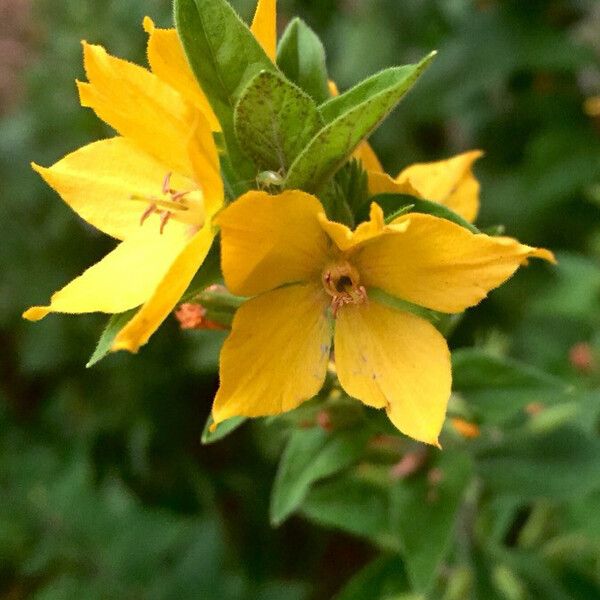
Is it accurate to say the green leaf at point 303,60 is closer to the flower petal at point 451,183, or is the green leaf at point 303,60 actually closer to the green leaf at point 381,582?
the flower petal at point 451,183

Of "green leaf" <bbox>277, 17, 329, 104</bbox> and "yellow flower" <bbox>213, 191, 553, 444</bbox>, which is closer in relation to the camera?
"yellow flower" <bbox>213, 191, 553, 444</bbox>

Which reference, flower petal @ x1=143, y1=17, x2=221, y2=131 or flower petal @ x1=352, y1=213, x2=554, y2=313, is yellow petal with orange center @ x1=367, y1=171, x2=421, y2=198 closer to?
flower petal @ x1=352, y1=213, x2=554, y2=313

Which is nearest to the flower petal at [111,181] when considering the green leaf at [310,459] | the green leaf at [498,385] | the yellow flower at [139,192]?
the yellow flower at [139,192]

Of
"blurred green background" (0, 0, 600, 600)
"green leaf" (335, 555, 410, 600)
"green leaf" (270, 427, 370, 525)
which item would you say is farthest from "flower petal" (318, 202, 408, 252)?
"blurred green background" (0, 0, 600, 600)

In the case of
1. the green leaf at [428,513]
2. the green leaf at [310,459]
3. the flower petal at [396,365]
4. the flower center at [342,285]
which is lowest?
the green leaf at [428,513]

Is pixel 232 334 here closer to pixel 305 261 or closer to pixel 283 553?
pixel 305 261

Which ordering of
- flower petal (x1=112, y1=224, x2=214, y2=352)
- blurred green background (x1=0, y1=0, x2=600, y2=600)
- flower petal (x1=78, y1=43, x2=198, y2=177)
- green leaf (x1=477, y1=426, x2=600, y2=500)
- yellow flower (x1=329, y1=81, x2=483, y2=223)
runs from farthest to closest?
blurred green background (x1=0, y1=0, x2=600, y2=600) < green leaf (x1=477, y1=426, x2=600, y2=500) < yellow flower (x1=329, y1=81, x2=483, y2=223) < flower petal (x1=78, y1=43, x2=198, y2=177) < flower petal (x1=112, y1=224, x2=214, y2=352)

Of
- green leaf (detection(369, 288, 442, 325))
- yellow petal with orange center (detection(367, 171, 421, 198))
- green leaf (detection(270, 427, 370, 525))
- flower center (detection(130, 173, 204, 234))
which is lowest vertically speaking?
green leaf (detection(270, 427, 370, 525))
